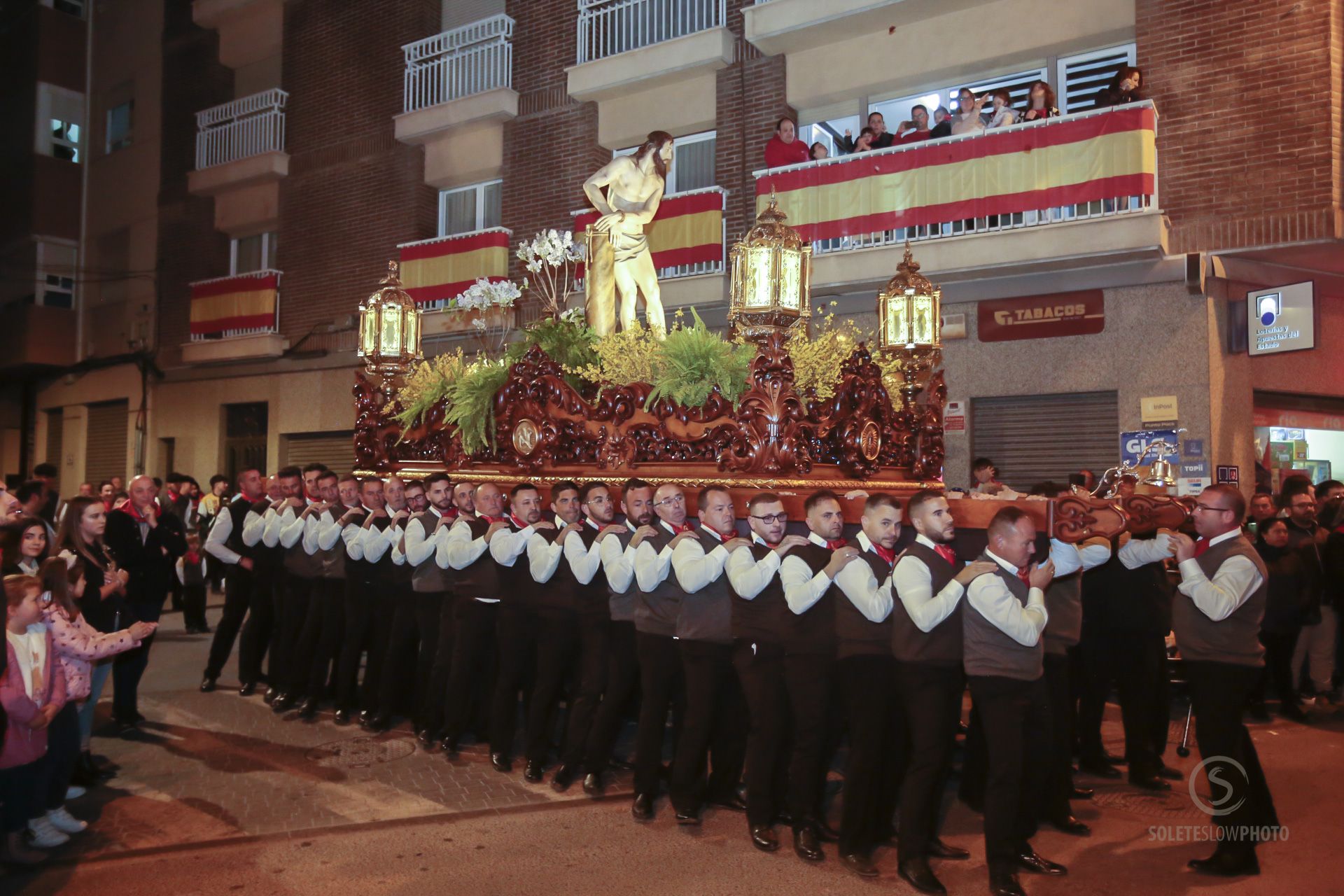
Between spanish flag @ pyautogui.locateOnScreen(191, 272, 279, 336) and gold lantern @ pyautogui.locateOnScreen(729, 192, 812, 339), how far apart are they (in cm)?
1482

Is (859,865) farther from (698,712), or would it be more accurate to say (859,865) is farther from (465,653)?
(465,653)

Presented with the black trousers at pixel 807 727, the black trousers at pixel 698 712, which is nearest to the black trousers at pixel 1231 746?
the black trousers at pixel 807 727

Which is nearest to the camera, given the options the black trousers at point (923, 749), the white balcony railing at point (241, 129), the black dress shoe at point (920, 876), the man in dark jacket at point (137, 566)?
the black dress shoe at point (920, 876)

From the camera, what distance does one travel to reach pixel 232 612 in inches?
360

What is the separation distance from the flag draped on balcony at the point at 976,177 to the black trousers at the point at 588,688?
7321mm

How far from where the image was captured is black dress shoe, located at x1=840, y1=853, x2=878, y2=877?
486cm

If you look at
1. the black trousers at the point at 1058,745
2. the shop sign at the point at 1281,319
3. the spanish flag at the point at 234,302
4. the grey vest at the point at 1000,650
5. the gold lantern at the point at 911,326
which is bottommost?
the black trousers at the point at 1058,745

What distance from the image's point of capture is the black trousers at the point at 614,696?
6.18 metres

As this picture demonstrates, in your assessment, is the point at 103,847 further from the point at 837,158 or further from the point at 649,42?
the point at 649,42

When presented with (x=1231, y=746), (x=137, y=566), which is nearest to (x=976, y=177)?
(x=1231, y=746)

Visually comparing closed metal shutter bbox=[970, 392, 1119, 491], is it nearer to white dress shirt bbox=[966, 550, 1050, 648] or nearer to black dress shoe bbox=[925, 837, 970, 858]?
black dress shoe bbox=[925, 837, 970, 858]

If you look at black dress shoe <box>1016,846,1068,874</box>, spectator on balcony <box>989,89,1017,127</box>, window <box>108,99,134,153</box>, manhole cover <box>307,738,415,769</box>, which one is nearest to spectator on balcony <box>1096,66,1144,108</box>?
spectator on balcony <box>989,89,1017,127</box>

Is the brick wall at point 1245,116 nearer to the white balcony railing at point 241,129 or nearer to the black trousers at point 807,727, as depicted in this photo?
the black trousers at point 807,727

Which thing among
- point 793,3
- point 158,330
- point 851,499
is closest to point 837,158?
point 793,3
